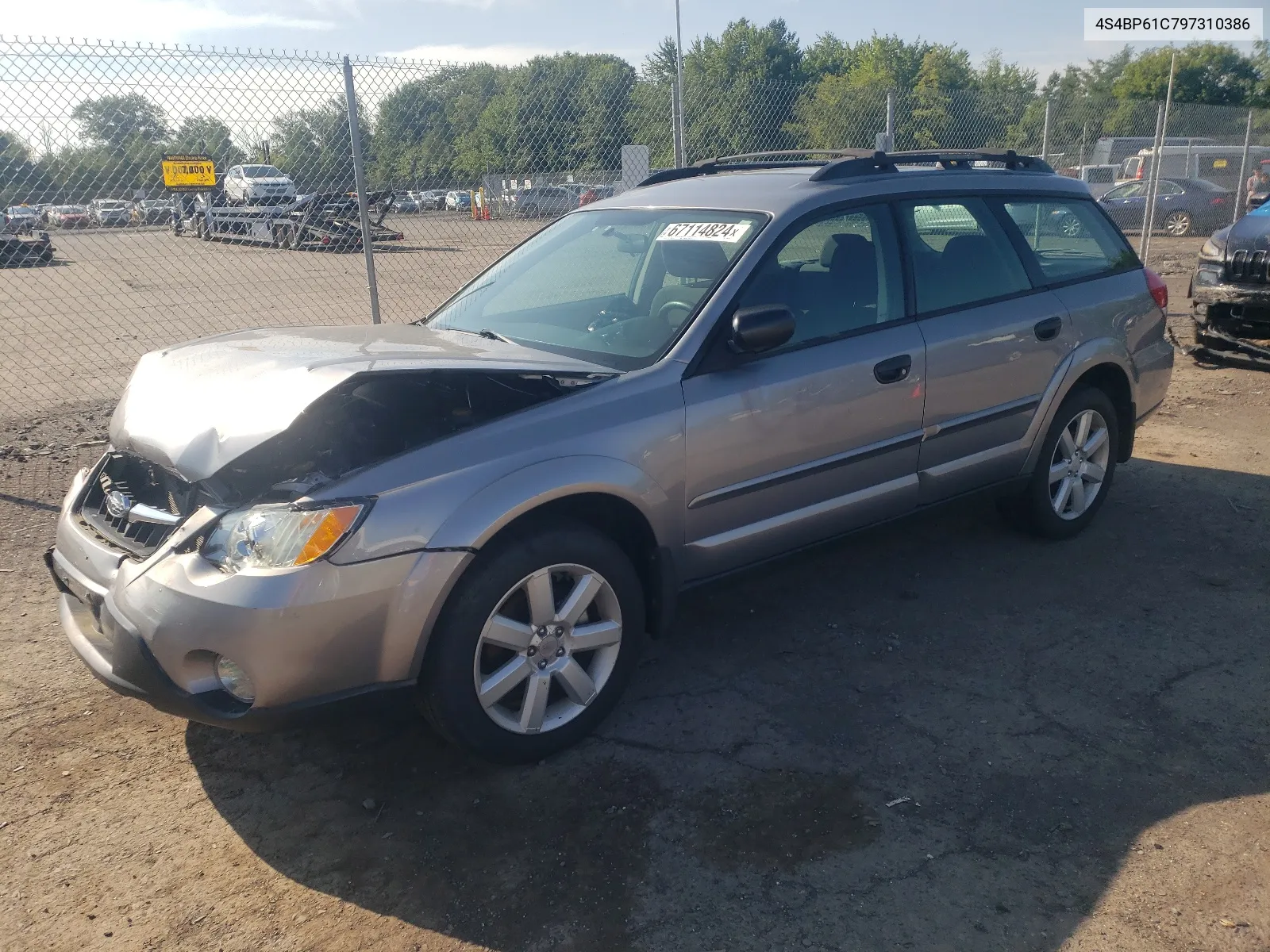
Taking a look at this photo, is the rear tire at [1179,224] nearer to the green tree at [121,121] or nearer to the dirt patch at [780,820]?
the green tree at [121,121]

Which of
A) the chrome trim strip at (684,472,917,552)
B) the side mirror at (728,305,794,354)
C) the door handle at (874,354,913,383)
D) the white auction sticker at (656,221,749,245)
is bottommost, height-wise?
the chrome trim strip at (684,472,917,552)

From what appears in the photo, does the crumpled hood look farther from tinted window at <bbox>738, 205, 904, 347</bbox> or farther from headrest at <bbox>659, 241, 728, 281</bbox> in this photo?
tinted window at <bbox>738, 205, 904, 347</bbox>

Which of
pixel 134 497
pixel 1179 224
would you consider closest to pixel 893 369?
pixel 134 497

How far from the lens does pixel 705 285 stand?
A: 12.1 ft

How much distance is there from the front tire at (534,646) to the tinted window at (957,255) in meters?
1.88

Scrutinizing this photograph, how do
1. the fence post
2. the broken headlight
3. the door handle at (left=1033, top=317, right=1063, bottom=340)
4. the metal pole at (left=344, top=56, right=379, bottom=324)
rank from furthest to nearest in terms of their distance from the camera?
the fence post
the metal pole at (left=344, top=56, right=379, bottom=324)
the door handle at (left=1033, top=317, right=1063, bottom=340)
the broken headlight

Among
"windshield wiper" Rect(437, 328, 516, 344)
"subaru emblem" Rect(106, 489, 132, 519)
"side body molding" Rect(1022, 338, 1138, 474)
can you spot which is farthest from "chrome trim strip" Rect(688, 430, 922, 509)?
"subaru emblem" Rect(106, 489, 132, 519)

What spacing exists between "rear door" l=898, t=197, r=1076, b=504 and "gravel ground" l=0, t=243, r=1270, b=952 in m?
0.63

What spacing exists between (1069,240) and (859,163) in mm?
1370

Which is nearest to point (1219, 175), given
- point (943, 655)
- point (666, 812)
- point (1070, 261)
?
point (1070, 261)

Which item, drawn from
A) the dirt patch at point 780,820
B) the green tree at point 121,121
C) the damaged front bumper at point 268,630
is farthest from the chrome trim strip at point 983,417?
the green tree at point 121,121

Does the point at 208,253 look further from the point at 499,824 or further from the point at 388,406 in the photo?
the point at 499,824

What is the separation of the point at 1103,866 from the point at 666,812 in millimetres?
1197

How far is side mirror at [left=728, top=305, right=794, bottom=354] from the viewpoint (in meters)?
3.39
